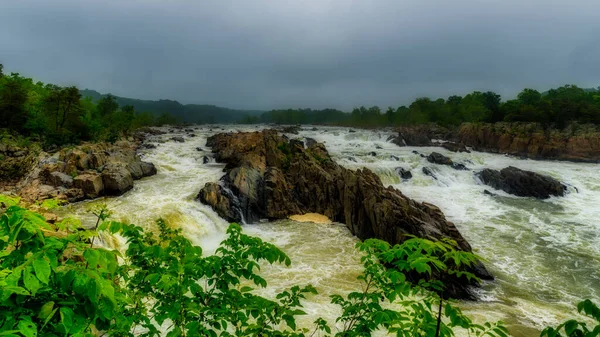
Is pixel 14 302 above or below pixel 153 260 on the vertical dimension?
above

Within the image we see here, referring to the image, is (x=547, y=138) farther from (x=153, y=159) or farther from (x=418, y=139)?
(x=153, y=159)

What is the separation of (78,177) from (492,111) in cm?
8377

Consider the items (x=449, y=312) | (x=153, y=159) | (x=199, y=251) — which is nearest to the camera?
(x=449, y=312)

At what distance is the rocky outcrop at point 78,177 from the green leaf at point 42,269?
63.3ft

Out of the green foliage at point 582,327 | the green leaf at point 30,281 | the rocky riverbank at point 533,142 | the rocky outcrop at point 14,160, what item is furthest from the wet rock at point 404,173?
the rocky outcrop at point 14,160

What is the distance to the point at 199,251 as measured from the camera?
12.2ft

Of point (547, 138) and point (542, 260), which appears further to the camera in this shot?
point (547, 138)

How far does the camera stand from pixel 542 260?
51.4 ft

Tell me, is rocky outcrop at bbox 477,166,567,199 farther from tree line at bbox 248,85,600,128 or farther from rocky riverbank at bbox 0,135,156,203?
rocky riverbank at bbox 0,135,156,203

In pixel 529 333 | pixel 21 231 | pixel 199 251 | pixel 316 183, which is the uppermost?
pixel 21 231

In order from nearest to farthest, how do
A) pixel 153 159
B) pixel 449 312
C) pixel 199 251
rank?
pixel 449 312 < pixel 199 251 < pixel 153 159

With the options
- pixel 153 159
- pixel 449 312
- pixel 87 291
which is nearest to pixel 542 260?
pixel 449 312

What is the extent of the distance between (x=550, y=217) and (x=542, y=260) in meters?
8.99

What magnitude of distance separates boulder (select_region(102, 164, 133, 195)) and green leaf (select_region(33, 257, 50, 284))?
21582mm
